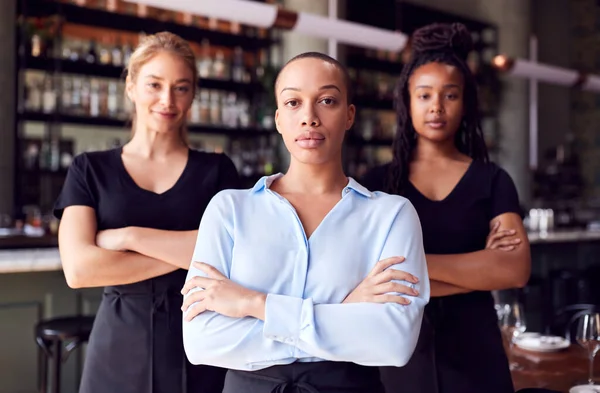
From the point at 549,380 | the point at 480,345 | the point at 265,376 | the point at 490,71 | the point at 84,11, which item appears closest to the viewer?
the point at 265,376

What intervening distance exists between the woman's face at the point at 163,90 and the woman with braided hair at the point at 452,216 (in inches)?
21.1

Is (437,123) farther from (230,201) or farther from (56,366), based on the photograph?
(56,366)

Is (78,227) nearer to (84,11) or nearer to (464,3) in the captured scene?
(84,11)

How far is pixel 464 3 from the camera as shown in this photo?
8.20 m

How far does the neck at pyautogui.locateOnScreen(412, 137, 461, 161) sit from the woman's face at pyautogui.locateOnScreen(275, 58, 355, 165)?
584mm

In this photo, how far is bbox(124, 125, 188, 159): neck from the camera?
1647 millimetres

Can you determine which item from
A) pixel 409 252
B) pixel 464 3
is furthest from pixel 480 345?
pixel 464 3

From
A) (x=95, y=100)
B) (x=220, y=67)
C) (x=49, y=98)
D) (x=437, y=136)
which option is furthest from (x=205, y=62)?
(x=437, y=136)

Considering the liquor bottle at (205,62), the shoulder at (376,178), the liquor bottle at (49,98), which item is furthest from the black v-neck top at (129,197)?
the liquor bottle at (205,62)

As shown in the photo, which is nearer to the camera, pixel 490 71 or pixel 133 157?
pixel 133 157

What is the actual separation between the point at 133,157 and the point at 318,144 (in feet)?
2.39

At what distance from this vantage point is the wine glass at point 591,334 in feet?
5.75

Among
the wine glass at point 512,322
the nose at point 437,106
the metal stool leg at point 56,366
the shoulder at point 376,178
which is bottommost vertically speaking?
the metal stool leg at point 56,366

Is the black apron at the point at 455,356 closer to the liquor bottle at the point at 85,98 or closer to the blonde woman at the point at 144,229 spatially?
the blonde woman at the point at 144,229
